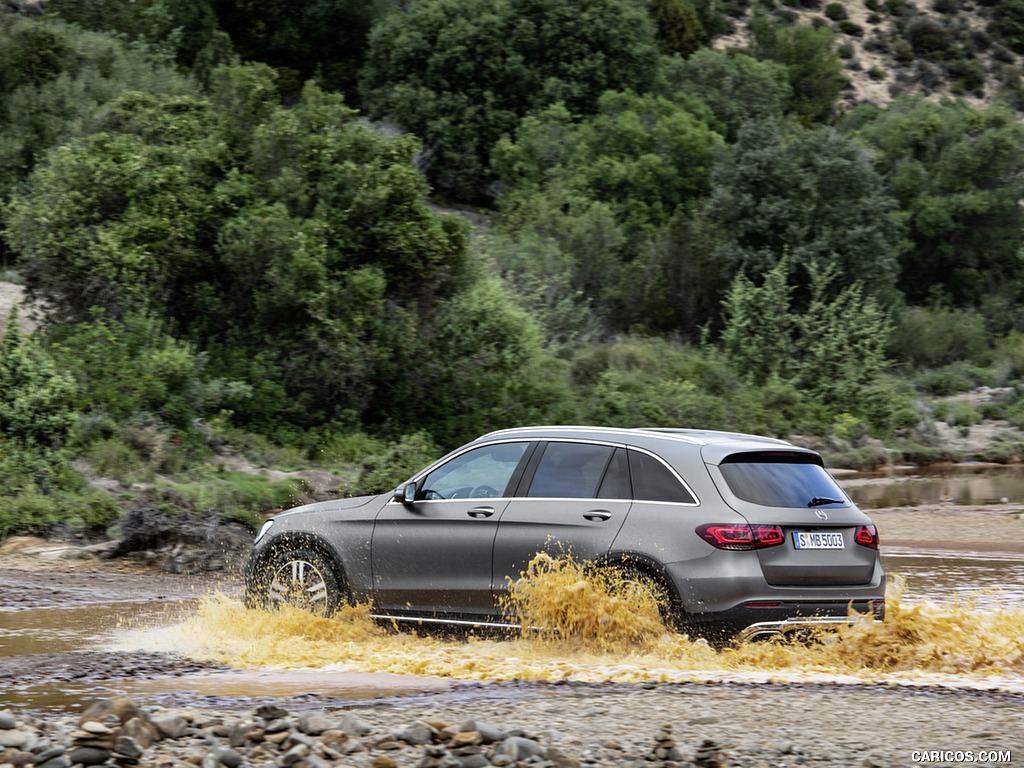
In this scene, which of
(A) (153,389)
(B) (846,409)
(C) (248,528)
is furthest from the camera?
(B) (846,409)

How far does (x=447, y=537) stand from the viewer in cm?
949

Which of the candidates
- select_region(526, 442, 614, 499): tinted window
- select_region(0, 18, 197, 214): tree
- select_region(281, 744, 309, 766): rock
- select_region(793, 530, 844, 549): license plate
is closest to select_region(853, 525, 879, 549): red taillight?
select_region(793, 530, 844, 549): license plate

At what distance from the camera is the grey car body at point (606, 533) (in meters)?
8.53

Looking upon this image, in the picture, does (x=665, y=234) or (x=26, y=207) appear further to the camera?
(x=665, y=234)

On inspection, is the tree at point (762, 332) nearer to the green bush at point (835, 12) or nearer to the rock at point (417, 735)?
the rock at point (417, 735)

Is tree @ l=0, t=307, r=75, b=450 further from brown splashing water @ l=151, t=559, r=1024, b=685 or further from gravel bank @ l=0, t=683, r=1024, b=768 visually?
gravel bank @ l=0, t=683, r=1024, b=768

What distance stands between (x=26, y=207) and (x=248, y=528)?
35.0ft

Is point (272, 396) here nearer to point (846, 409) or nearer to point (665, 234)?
point (846, 409)

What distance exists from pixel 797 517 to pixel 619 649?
4.62 ft

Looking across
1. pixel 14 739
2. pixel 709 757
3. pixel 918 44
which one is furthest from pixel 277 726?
pixel 918 44

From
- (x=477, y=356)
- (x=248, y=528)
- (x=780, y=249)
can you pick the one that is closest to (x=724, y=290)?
(x=780, y=249)

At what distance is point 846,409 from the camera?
37.2 meters

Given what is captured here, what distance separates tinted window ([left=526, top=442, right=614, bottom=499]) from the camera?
30.1ft

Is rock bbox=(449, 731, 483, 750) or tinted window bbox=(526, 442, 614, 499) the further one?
tinted window bbox=(526, 442, 614, 499)
